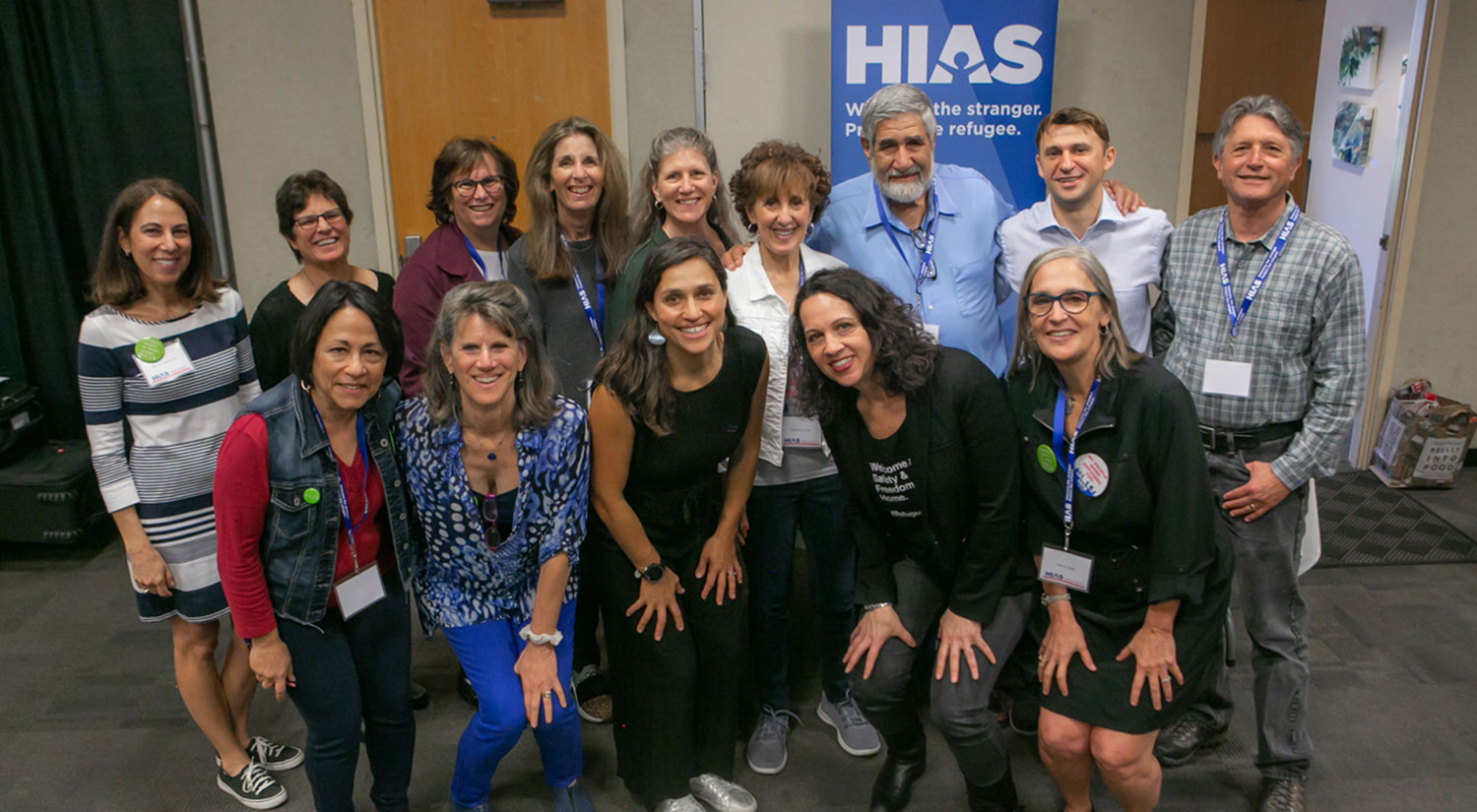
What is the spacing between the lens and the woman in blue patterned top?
2213mm

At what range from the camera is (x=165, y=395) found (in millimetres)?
2479

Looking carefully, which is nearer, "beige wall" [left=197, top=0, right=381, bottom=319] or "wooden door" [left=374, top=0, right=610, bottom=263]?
"wooden door" [left=374, top=0, right=610, bottom=263]

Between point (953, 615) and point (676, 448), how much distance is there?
0.75 meters

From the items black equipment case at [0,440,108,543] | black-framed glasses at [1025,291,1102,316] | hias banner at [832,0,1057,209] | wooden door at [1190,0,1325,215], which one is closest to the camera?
black-framed glasses at [1025,291,1102,316]

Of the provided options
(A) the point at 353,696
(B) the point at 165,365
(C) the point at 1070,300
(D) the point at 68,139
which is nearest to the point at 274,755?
(A) the point at 353,696

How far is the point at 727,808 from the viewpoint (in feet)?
8.52

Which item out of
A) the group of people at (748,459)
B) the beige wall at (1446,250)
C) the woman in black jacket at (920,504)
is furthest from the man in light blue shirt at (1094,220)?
the beige wall at (1446,250)

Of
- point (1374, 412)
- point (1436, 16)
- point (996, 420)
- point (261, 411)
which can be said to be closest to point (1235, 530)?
point (996, 420)

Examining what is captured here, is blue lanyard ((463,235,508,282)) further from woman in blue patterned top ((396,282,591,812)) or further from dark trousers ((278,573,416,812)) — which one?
dark trousers ((278,573,416,812))

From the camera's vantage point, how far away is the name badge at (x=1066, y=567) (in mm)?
2248

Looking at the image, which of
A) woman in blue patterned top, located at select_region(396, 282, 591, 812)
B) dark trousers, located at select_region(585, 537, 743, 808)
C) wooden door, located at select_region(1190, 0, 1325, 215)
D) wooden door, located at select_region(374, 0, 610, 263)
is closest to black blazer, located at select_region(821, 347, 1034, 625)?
dark trousers, located at select_region(585, 537, 743, 808)

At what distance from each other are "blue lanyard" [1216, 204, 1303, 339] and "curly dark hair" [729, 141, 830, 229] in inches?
38.3

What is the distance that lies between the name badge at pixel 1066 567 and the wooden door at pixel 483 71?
2795mm

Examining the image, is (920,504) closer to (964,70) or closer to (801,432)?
(801,432)
